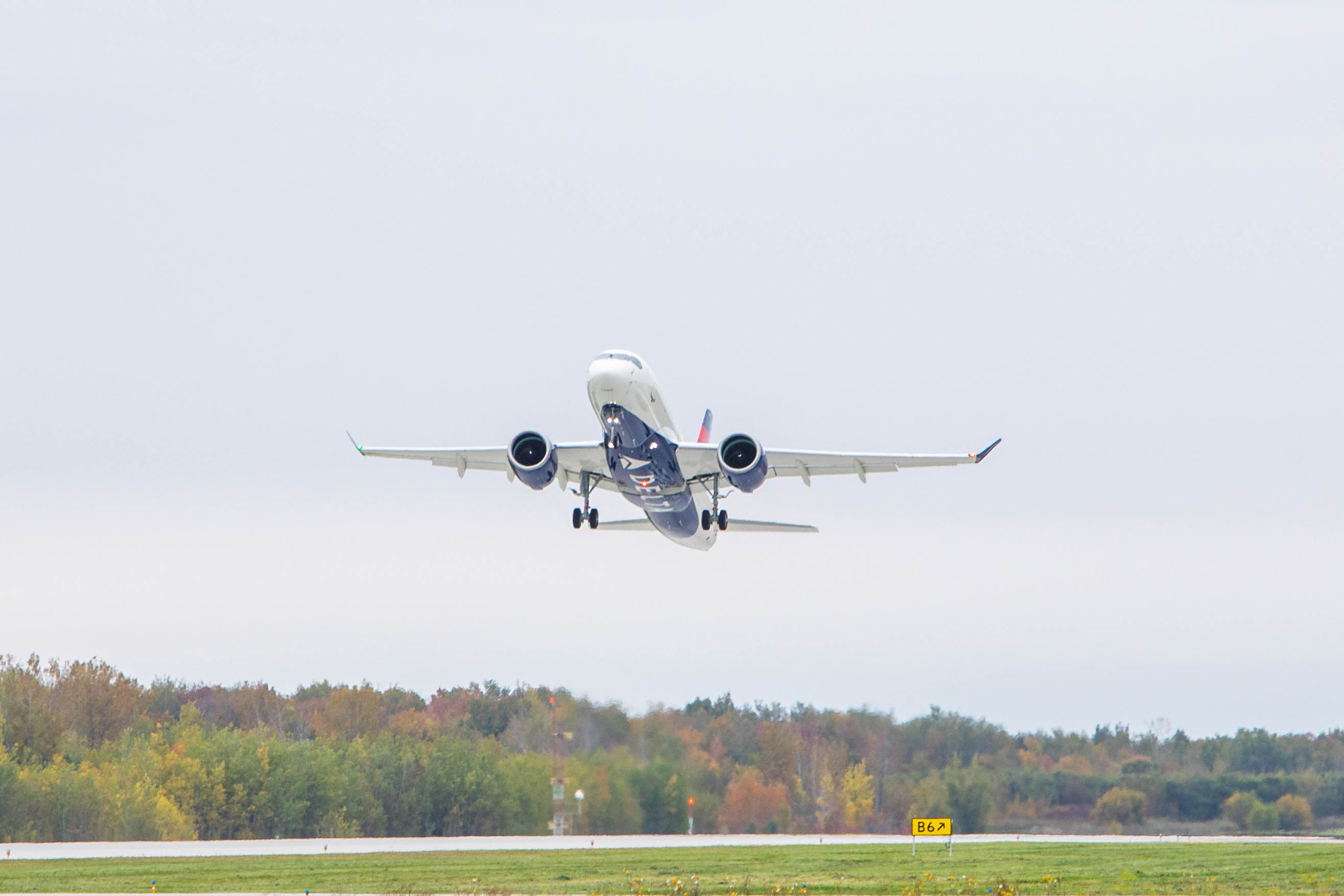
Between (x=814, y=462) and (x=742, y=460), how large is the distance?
13.0 feet

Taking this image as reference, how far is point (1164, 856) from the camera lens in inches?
2020

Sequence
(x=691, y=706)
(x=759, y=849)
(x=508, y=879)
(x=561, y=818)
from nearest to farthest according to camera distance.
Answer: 1. (x=508, y=879)
2. (x=759, y=849)
3. (x=561, y=818)
4. (x=691, y=706)

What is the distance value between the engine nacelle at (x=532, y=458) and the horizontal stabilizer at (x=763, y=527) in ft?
31.8

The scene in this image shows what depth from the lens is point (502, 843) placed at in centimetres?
6156

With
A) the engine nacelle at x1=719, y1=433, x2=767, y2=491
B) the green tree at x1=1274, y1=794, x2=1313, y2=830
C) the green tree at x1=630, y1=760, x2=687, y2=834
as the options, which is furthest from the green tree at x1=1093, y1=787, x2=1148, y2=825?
the engine nacelle at x1=719, y1=433, x2=767, y2=491

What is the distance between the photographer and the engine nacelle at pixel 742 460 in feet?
143

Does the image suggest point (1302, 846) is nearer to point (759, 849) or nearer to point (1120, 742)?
point (759, 849)

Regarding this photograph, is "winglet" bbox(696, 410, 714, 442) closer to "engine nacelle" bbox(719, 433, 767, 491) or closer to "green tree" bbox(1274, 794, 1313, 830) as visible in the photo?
"engine nacelle" bbox(719, 433, 767, 491)

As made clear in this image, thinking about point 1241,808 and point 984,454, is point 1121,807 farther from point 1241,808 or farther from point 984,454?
point 984,454

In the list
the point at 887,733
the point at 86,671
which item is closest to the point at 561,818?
the point at 887,733

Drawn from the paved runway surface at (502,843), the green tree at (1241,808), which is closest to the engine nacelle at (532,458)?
the paved runway surface at (502,843)

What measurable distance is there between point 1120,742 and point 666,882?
1800 inches

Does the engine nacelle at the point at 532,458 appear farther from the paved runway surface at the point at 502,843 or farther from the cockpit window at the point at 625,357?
the paved runway surface at the point at 502,843

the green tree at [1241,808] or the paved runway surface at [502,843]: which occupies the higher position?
the green tree at [1241,808]
